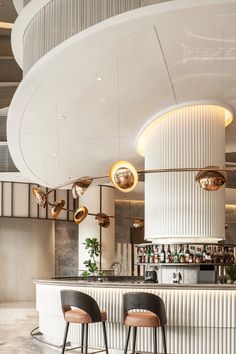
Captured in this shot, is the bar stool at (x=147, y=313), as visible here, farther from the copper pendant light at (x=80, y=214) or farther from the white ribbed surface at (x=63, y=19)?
the copper pendant light at (x=80, y=214)

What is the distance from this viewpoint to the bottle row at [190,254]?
380 inches

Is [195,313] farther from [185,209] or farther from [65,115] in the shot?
[65,115]

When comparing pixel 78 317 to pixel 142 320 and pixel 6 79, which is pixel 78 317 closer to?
pixel 142 320

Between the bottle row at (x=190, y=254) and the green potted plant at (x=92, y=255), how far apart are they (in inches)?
234

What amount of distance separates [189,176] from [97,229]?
7852 millimetres

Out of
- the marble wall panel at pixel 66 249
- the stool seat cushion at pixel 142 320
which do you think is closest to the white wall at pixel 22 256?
the marble wall panel at pixel 66 249

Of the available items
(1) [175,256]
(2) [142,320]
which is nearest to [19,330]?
(1) [175,256]

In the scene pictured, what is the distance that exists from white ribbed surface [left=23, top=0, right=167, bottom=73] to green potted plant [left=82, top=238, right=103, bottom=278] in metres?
8.72

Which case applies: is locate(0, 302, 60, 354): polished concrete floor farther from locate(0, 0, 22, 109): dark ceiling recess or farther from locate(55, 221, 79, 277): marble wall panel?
locate(0, 0, 22, 109): dark ceiling recess

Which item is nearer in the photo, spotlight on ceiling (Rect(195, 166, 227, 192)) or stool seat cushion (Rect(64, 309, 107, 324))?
spotlight on ceiling (Rect(195, 166, 227, 192))

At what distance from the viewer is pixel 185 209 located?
9.11m

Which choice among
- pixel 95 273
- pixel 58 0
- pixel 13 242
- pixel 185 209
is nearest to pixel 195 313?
pixel 185 209

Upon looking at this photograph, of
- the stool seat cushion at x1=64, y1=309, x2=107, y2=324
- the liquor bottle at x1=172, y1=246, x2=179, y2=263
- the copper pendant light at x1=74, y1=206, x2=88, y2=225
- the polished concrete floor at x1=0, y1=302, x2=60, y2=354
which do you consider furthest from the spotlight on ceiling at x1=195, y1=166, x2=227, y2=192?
the copper pendant light at x1=74, y1=206, x2=88, y2=225

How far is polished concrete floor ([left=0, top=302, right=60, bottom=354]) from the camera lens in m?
8.37
